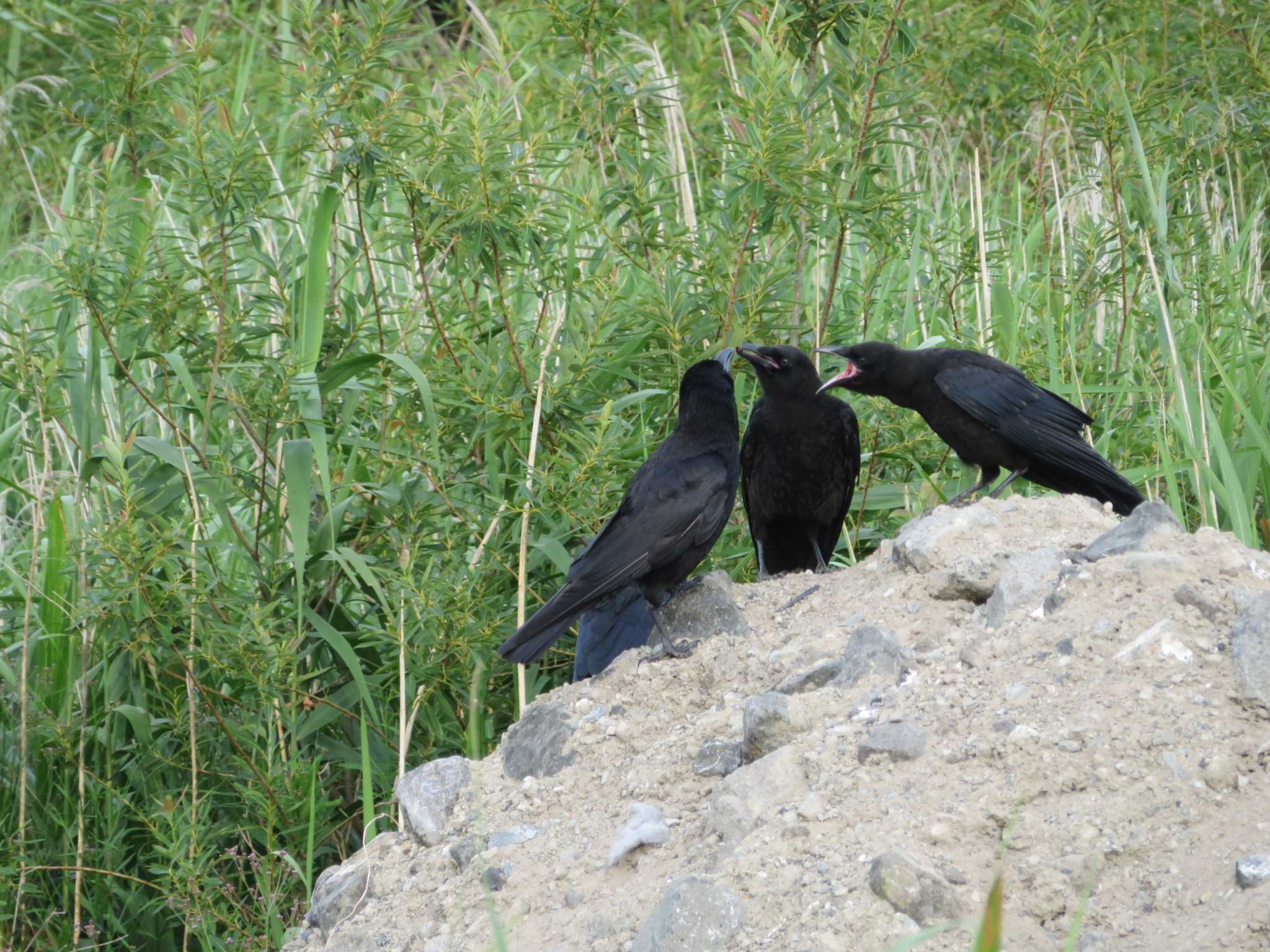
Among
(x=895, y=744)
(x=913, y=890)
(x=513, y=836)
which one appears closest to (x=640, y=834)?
(x=513, y=836)

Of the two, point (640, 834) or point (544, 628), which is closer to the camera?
point (640, 834)

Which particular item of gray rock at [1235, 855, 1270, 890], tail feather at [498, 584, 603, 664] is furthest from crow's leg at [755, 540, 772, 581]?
gray rock at [1235, 855, 1270, 890]

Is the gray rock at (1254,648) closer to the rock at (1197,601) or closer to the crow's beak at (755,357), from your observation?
the rock at (1197,601)

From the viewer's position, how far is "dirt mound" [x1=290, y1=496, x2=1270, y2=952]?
221cm

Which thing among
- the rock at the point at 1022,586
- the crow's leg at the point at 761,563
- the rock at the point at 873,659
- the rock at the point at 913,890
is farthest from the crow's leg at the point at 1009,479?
the rock at the point at 913,890

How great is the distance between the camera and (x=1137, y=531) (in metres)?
2.96

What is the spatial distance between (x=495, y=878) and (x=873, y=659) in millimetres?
835

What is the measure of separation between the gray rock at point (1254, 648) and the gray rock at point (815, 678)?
0.74m

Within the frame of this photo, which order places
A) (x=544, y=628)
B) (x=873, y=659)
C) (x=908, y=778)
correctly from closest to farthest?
(x=908, y=778)
(x=873, y=659)
(x=544, y=628)

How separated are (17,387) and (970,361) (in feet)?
9.03

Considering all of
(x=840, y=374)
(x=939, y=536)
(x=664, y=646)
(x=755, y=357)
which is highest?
(x=755, y=357)

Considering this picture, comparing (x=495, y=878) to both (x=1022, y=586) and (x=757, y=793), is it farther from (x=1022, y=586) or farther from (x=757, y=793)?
(x=1022, y=586)

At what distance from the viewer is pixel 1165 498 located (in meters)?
4.55

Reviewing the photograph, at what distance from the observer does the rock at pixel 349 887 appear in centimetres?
296
